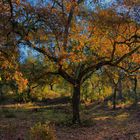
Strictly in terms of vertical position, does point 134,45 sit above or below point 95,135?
above

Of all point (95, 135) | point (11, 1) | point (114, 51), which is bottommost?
point (95, 135)

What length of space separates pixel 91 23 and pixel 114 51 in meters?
2.04

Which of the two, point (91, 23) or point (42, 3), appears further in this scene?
point (91, 23)

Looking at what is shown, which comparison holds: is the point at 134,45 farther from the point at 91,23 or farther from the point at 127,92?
the point at 127,92

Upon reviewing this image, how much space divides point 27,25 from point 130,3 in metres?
5.09

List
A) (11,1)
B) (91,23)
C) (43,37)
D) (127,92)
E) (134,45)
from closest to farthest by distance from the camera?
1. (11,1)
2. (43,37)
3. (91,23)
4. (134,45)
5. (127,92)

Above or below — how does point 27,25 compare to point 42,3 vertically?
below

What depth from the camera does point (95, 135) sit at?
653 inches

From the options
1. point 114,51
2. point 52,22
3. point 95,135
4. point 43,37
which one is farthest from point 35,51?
point 95,135

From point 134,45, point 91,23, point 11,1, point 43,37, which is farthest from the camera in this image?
point 134,45

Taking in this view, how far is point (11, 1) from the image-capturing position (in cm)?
1339

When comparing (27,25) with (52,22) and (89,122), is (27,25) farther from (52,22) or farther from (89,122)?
(89,122)

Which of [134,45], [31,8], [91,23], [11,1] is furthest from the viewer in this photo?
[134,45]

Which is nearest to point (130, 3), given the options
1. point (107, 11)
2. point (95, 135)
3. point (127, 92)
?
point (107, 11)
